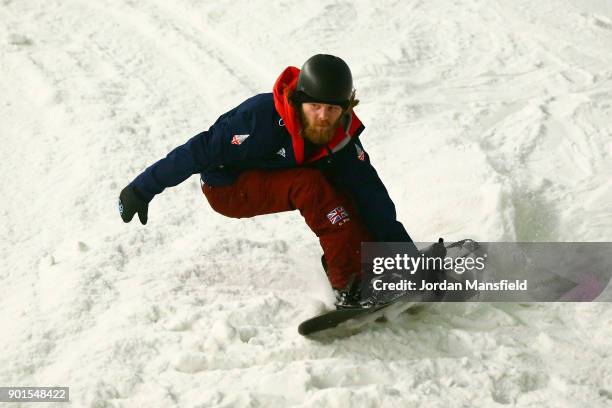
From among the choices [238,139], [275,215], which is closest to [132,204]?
[238,139]

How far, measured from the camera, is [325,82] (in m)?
2.52

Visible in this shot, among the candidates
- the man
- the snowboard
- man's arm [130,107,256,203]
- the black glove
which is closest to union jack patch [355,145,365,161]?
the man

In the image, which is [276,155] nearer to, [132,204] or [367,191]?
[367,191]

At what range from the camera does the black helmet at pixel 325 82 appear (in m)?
2.52

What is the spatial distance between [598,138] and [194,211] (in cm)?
248

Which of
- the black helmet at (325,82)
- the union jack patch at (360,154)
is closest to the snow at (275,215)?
the union jack patch at (360,154)

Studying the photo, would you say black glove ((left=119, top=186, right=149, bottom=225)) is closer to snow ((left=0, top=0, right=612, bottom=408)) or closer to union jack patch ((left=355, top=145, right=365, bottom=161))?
snow ((left=0, top=0, right=612, bottom=408))

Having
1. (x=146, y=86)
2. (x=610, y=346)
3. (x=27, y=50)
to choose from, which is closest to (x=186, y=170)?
(x=610, y=346)

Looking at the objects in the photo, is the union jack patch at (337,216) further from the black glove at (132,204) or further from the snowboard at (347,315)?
the black glove at (132,204)

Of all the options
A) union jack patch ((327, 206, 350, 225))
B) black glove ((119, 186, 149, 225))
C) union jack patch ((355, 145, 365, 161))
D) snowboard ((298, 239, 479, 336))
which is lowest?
snowboard ((298, 239, 479, 336))

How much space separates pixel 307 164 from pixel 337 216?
0.27 meters

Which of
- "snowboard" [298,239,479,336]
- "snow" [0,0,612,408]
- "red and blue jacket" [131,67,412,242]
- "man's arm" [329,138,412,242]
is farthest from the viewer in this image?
"man's arm" [329,138,412,242]

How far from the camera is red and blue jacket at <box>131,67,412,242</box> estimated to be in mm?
2660

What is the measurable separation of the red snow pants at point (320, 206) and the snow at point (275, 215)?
246 millimetres
